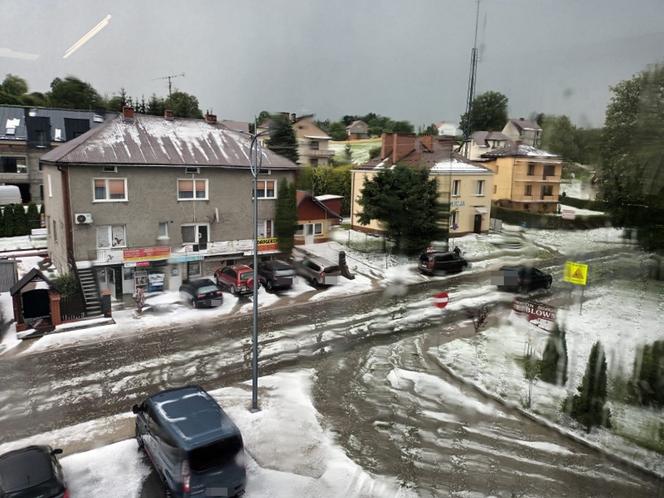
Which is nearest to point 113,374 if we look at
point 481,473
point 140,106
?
point 481,473

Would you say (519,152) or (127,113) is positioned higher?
(127,113)

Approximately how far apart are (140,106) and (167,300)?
1134 cm

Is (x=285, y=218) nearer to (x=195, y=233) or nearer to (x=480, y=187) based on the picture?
(x=195, y=233)

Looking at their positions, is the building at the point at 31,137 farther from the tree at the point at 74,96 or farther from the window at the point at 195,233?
the window at the point at 195,233

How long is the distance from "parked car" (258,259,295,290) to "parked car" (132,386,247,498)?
685 cm

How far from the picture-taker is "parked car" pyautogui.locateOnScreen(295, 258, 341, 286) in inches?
492

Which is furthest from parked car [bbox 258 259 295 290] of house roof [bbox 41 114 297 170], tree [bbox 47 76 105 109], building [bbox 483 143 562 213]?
tree [bbox 47 76 105 109]

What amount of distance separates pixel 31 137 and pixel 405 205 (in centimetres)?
1793

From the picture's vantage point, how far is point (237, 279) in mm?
11703

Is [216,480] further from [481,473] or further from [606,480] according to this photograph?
[606,480]

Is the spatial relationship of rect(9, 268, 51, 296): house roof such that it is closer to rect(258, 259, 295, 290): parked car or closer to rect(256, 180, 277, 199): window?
rect(258, 259, 295, 290): parked car

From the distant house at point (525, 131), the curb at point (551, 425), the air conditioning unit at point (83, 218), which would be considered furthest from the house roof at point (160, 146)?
the distant house at point (525, 131)

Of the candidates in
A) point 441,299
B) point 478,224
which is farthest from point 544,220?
point 441,299

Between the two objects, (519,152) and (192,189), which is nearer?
(519,152)
